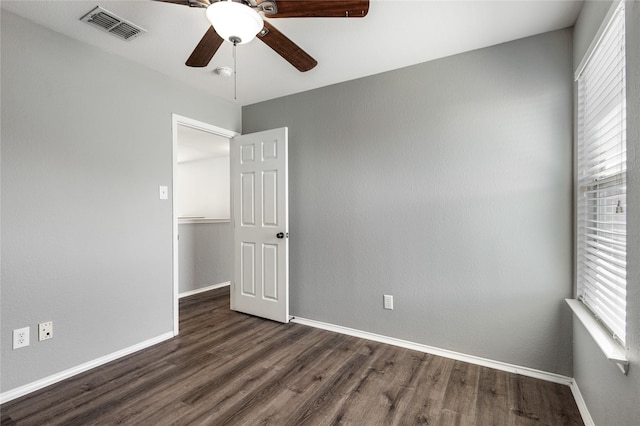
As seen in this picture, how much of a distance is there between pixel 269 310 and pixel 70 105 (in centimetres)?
249

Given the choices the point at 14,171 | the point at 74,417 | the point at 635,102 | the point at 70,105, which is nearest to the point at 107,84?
the point at 70,105

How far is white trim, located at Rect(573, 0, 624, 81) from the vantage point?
4.32 ft

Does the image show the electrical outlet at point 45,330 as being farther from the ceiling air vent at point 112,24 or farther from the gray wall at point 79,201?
the ceiling air vent at point 112,24

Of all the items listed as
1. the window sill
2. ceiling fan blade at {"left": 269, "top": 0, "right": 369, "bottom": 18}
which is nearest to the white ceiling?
ceiling fan blade at {"left": 269, "top": 0, "right": 369, "bottom": 18}

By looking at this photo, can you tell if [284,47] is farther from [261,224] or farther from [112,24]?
[261,224]

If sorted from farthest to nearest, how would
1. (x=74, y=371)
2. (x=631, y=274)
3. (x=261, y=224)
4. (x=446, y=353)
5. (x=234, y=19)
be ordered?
(x=261, y=224) → (x=446, y=353) → (x=74, y=371) → (x=234, y=19) → (x=631, y=274)

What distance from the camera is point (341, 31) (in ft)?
7.00

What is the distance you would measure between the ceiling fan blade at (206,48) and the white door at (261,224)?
1310mm

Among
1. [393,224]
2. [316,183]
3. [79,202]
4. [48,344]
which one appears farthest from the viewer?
[316,183]

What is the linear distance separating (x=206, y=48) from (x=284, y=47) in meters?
0.45

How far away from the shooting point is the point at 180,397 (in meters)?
Answer: 1.95

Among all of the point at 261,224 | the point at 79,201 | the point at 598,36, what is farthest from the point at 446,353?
the point at 79,201

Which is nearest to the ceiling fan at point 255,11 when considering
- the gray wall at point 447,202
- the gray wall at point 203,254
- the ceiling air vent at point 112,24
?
the ceiling air vent at point 112,24

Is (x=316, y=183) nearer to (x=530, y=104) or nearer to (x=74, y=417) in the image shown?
(x=530, y=104)
